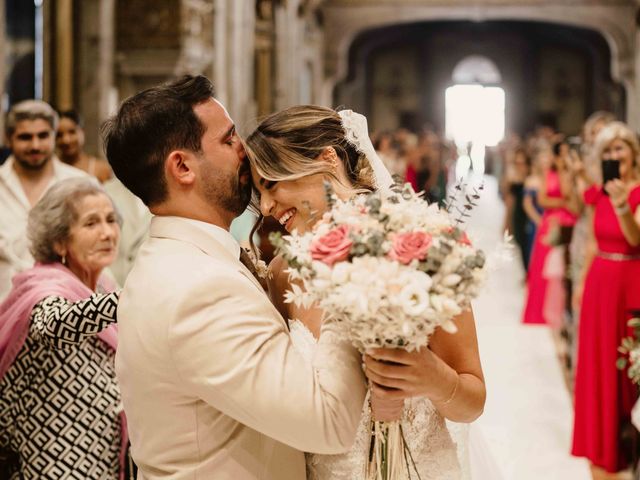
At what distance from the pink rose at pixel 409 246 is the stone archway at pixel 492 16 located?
21575mm

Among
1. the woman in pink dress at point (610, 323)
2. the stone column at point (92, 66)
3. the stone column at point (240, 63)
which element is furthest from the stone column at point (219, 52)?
the woman in pink dress at point (610, 323)

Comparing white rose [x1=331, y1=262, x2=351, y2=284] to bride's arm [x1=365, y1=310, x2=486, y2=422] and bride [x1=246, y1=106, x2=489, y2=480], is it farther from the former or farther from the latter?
bride [x1=246, y1=106, x2=489, y2=480]

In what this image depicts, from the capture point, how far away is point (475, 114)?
35.4m

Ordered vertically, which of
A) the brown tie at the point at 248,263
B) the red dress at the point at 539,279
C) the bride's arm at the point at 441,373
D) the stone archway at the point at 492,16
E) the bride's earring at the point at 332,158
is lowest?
the red dress at the point at 539,279

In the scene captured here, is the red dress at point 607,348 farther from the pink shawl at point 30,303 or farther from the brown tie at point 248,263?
the brown tie at point 248,263

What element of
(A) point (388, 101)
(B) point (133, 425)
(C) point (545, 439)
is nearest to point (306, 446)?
(B) point (133, 425)

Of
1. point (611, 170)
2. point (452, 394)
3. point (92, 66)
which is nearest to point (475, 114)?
point (92, 66)

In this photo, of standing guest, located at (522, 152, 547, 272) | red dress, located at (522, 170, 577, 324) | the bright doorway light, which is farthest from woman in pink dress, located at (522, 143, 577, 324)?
the bright doorway light

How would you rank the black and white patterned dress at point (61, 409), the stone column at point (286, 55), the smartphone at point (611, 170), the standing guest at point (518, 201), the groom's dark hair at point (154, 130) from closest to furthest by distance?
1. the groom's dark hair at point (154, 130)
2. the black and white patterned dress at point (61, 409)
3. the smartphone at point (611, 170)
4. the standing guest at point (518, 201)
5. the stone column at point (286, 55)

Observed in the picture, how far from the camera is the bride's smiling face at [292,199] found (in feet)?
8.09

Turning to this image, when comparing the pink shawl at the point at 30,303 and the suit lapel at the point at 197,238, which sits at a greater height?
the suit lapel at the point at 197,238

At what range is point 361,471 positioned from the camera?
247 centimetres

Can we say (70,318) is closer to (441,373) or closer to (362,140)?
(362,140)

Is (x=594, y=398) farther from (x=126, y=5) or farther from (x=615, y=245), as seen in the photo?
(x=126, y=5)
